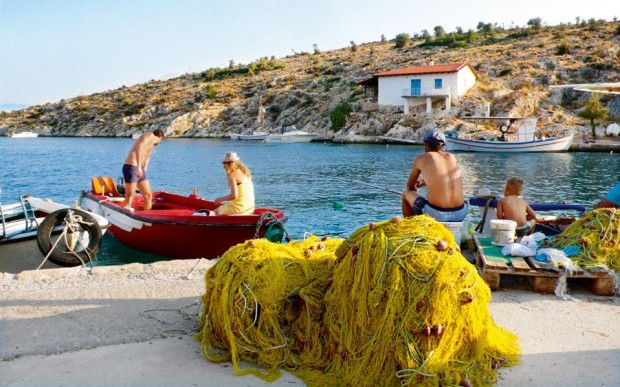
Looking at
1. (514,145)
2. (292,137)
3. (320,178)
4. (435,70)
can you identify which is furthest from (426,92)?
(320,178)

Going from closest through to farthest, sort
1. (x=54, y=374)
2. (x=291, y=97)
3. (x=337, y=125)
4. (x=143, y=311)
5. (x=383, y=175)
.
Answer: (x=54, y=374)
(x=143, y=311)
(x=383, y=175)
(x=337, y=125)
(x=291, y=97)

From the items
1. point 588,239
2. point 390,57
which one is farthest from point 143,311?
point 390,57

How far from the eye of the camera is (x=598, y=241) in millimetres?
6496

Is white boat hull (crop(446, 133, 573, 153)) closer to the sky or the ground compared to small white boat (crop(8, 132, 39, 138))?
closer to the ground

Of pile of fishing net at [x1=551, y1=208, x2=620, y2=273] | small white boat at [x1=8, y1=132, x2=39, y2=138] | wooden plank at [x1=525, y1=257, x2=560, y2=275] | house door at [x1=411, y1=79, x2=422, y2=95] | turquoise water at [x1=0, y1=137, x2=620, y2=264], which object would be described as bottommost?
turquoise water at [x1=0, y1=137, x2=620, y2=264]

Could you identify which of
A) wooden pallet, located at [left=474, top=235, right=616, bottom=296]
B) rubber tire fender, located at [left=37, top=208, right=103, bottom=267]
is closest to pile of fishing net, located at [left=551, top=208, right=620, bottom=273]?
wooden pallet, located at [left=474, top=235, right=616, bottom=296]

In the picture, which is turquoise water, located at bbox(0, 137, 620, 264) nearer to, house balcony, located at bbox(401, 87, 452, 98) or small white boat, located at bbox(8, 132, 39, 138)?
house balcony, located at bbox(401, 87, 452, 98)

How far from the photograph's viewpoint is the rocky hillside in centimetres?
5891

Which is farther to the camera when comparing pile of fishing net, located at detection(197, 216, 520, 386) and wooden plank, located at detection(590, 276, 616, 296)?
wooden plank, located at detection(590, 276, 616, 296)

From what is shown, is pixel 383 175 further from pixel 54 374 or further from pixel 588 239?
pixel 54 374

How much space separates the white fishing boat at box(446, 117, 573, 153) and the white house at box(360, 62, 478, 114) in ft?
24.8

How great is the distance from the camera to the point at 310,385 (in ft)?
13.6

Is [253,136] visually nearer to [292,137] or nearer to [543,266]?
[292,137]

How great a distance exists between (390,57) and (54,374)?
87518 mm
